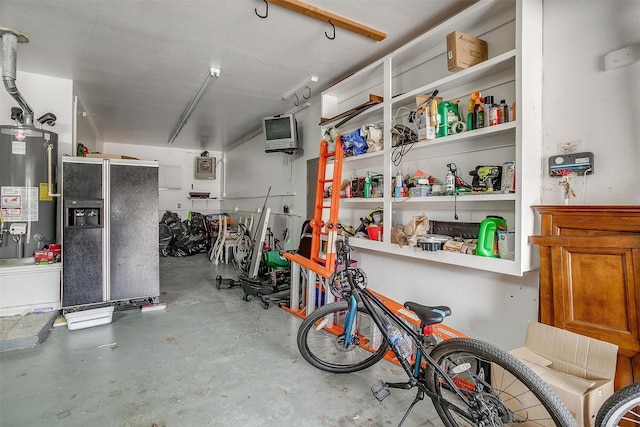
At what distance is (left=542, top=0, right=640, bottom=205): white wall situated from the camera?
1695 mm

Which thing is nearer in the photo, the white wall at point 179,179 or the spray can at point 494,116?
the spray can at point 494,116

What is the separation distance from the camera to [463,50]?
225 cm

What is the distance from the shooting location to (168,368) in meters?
2.41

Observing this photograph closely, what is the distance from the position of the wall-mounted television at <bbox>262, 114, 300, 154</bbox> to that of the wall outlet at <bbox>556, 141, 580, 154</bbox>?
3.38 metres

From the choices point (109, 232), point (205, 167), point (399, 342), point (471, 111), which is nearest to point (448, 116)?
point (471, 111)

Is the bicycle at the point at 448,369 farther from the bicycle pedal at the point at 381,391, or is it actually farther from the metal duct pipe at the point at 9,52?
the metal duct pipe at the point at 9,52

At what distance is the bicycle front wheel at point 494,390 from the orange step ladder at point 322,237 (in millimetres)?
1482

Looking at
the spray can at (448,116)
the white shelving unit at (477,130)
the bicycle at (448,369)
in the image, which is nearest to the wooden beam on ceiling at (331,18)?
the white shelving unit at (477,130)

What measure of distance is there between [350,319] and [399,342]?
0.40 meters

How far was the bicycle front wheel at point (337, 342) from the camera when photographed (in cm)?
233

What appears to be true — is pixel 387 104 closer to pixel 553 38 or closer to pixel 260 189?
pixel 553 38

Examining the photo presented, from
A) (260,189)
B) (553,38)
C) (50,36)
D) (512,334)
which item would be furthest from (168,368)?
(260,189)

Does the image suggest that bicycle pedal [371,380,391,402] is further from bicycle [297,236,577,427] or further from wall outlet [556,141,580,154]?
wall outlet [556,141,580,154]

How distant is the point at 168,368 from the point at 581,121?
134 inches
